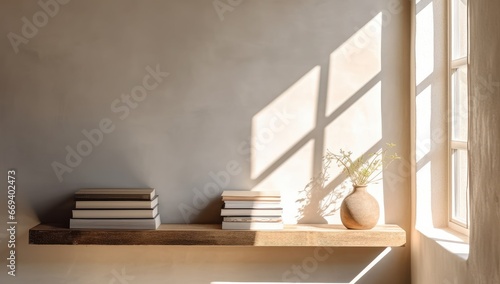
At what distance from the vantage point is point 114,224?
372 cm

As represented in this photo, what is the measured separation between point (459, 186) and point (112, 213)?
1884mm

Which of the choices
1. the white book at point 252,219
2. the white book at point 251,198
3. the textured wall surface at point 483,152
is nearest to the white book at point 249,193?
the white book at point 251,198

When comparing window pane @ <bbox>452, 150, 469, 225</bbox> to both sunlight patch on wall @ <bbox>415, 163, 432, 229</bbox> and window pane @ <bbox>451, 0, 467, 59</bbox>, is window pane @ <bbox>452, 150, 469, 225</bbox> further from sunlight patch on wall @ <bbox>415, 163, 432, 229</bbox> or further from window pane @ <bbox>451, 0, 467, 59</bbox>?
window pane @ <bbox>451, 0, 467, 59</bbox>

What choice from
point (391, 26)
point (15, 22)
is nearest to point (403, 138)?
point (391, 26)

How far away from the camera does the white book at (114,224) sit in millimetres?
3715

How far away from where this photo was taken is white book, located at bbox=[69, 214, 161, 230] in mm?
3715

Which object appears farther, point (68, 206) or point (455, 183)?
point (68, 206)

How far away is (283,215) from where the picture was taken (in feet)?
13.0

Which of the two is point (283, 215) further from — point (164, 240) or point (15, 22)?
point (15, 22)

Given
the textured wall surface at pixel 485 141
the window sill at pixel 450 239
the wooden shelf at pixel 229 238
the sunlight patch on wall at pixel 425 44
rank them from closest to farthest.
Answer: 1. the textured wall surface at pixel 485 141
2. the window sill at pixel 450 239
3. the wooden shelf at pixel 229 238
4. the sunlight patch on wall at pixel 425 44

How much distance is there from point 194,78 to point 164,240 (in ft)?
3.15

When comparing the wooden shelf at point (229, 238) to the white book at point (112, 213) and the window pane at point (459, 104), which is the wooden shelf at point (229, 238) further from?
the window pane at point (459, 104)

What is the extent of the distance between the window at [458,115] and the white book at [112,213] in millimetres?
1659

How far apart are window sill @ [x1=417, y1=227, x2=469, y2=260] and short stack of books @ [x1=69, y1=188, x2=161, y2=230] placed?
1.49 m
